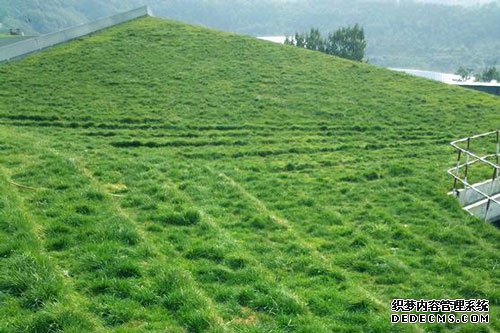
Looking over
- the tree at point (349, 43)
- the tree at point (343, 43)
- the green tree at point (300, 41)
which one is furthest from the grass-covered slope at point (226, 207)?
the green tree at point (300, 41)

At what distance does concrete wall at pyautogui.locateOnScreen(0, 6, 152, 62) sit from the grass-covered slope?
16.4ft

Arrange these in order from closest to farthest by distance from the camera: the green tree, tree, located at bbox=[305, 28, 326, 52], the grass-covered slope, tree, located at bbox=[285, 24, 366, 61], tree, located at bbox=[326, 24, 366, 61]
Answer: the grass-covered slope < tree, located at bbox=[326, 24, 366, 61] < tree, located at bbox=[285, 24, 366, 61] < tree, located at bbox=[305, 28, 326, 52] < the green tree

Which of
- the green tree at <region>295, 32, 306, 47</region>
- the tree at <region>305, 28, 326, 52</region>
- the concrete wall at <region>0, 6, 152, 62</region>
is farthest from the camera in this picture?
the green tree at <region>295, 32, 306, 47</region>

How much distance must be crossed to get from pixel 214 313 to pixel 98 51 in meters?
35.7

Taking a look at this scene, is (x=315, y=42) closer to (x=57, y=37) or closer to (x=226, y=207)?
(x=57, y=37)

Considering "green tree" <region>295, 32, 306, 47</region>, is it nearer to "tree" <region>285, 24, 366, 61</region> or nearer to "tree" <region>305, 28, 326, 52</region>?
"tree" <region>305, 28, 326, 52</region>

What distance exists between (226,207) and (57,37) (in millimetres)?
34772

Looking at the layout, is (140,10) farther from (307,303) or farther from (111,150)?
(307,303)

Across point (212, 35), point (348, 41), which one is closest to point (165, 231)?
point (212, 35)

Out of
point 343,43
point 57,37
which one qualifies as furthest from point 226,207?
point 343,43

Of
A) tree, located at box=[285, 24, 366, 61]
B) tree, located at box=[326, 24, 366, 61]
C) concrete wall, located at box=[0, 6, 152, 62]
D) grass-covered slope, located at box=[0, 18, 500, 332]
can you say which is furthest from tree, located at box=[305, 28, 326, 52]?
grass-covered slope, located at box=[0, 18, 500, 332]

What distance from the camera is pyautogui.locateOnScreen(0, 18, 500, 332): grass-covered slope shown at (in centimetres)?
855

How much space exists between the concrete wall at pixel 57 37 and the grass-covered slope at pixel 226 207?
16.4 ft

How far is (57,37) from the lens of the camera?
42.4 m
